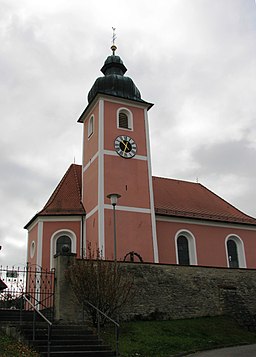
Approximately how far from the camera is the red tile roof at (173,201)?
2514cm

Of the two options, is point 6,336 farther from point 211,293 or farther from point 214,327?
point 211,293

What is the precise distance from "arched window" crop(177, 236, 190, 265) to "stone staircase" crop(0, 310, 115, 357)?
1333 cm

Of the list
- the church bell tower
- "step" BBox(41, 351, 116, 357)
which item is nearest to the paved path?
"step" BBox(41, 351, 116, 357)

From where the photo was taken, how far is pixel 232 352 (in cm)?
1373

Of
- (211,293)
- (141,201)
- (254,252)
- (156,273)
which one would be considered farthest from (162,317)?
(254,252)

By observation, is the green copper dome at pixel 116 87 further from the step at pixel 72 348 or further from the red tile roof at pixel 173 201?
the step at pixel 72 348

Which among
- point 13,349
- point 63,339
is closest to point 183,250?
point 63,339

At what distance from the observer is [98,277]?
14648 millimetres

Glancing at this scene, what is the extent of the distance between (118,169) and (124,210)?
244cm

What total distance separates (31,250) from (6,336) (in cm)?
1323

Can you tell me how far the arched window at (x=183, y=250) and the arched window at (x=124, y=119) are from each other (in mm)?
7345

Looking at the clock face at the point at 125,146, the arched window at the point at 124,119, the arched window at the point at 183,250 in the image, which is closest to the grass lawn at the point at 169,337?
the arched window at the point at 183,250

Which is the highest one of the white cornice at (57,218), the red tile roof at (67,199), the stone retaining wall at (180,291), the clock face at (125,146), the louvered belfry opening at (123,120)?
the louvered belfry opening at (123,120)

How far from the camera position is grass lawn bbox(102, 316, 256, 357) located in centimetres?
1333
